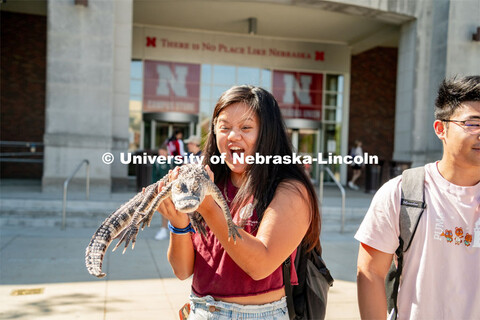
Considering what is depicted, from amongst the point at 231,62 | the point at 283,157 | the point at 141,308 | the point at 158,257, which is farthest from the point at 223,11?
the point at 283,157

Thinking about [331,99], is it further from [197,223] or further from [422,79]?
[197,223]

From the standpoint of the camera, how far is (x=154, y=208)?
5.96 ft

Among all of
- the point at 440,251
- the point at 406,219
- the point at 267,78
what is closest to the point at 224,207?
the point at 406,219

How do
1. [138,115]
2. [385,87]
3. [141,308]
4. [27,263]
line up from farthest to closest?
[385,87] → [138,115] → [27,263] → [141,308]

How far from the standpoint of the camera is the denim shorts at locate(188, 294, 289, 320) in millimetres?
1874

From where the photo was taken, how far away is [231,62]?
18.7m

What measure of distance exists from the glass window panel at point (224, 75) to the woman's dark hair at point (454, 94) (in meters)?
17.0

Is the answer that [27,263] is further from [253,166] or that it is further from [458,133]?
[458,133]

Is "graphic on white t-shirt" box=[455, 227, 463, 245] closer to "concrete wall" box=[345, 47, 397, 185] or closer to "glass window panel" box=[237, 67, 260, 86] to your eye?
"glass window panel" box=[237, 67, 260, 86]

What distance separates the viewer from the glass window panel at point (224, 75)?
18.7 meters

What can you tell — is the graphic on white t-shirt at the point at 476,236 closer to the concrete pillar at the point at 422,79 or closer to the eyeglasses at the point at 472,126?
Result: the eyeglasses at the point at 472,126

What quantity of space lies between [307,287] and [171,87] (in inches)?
667

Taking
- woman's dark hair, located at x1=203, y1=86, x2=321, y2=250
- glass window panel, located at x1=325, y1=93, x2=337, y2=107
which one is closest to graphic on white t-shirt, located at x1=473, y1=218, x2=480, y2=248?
woman's dark hair, located at x1=203, y1=86, x2=321, y2=250

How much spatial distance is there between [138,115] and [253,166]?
1668 cm
